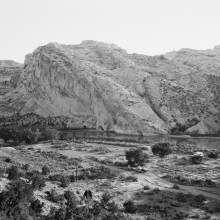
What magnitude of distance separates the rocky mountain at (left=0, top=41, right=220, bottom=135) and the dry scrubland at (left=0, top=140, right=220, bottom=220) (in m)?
64.1

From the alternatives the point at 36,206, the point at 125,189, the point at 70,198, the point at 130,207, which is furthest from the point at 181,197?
the point at 36,206

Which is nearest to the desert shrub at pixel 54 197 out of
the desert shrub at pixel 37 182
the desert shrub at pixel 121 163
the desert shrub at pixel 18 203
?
the desert shrub at pixel 37 182

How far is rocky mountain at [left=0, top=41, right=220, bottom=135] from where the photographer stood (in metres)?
120

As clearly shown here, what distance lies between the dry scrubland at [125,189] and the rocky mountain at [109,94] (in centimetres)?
6411

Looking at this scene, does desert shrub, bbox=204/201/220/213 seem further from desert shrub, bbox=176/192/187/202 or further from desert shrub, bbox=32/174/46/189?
desert shrub, bbox=32/174/46/189

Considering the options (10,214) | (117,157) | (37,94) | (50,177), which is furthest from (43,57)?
(10,214)

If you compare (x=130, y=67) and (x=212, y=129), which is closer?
(x=212, y=129)

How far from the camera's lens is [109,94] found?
123750 millimetres

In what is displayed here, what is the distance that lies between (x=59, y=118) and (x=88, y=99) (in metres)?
14.1

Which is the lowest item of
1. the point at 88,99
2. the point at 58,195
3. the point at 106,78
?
the point at 58,195

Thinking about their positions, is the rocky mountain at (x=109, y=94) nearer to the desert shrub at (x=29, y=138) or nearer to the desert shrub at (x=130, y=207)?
the desert shrub at (x=29, y=138)

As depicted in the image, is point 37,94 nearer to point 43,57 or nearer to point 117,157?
point 43,57

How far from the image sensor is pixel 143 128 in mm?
111438

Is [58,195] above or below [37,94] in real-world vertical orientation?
below
